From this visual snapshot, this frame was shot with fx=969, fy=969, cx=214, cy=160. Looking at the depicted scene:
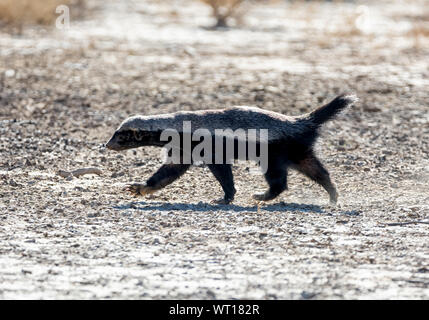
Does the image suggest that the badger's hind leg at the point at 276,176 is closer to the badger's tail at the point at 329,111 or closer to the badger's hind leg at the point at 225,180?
the badger's hind leg at the point at 225,180

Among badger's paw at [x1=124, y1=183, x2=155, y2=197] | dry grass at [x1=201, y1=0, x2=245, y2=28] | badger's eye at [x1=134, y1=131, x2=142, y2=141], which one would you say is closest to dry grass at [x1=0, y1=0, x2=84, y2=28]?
dry grass at [x1=201, y1=0, x2=245, y2=28]

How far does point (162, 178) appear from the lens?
26.4ft

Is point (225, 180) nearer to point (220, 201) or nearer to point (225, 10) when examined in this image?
point (220, 201)

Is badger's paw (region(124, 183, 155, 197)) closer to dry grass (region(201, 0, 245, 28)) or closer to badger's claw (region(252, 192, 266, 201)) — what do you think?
badger's claw (region(252, 192, 266, 201))

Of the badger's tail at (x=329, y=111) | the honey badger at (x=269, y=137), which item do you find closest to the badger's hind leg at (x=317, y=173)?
the honey badger at (x=269, y=137)

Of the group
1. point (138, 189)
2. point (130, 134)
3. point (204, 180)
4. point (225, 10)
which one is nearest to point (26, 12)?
point (225, 10)

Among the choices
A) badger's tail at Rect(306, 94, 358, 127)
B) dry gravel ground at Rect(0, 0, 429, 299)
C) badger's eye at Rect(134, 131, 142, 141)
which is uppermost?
badger's tail at Rect(306, 94, 358, 127)

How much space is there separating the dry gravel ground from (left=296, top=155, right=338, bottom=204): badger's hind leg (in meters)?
0.14

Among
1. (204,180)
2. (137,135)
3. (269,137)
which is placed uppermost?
(269,137)

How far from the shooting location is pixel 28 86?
13633 mm

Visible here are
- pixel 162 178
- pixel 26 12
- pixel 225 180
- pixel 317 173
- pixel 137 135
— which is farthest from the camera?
pixel 26 12

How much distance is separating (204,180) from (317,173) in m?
1.25

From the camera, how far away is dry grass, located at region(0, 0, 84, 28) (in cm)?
2027
